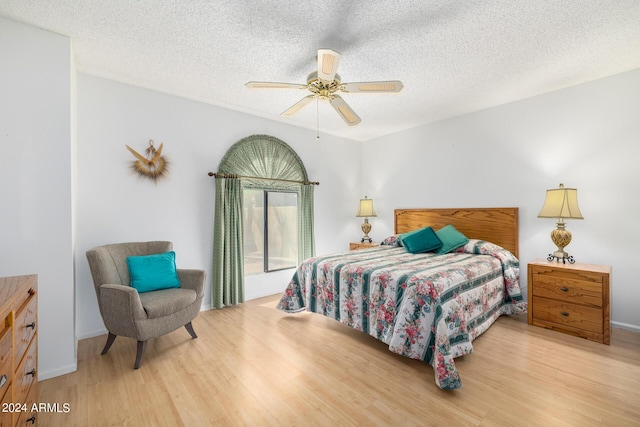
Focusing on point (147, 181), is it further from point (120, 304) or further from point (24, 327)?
point (24, 327)

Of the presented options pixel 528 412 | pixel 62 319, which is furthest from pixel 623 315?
pixel 62 319

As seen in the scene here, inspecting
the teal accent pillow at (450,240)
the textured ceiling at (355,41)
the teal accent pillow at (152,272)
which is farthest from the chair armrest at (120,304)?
the teal accent pillow at (450,240)

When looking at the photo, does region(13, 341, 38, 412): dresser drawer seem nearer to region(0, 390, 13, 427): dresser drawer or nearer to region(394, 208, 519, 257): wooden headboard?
region(0, 390, 13, 427): dresser drawer

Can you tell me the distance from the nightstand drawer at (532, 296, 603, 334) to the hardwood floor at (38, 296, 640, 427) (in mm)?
135

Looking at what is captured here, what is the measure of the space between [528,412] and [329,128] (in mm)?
4223

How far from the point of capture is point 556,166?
128 inches

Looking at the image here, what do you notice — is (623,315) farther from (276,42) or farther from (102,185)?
(102,185)

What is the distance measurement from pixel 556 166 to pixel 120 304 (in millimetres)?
4648

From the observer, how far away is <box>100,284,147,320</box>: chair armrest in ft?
7.07

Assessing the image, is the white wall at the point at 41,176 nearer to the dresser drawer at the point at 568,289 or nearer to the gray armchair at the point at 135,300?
the gray armchair at the point at 135,300

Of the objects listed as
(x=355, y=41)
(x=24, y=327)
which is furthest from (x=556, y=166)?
(x=24, y=327)

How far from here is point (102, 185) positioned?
9.41ft

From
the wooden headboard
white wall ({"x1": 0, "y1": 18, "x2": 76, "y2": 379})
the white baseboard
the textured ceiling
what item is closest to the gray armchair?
white wall ({"x1": 0, "y1": 18, "x2": 76, "y2": 379})

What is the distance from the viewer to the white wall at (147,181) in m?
2.79
